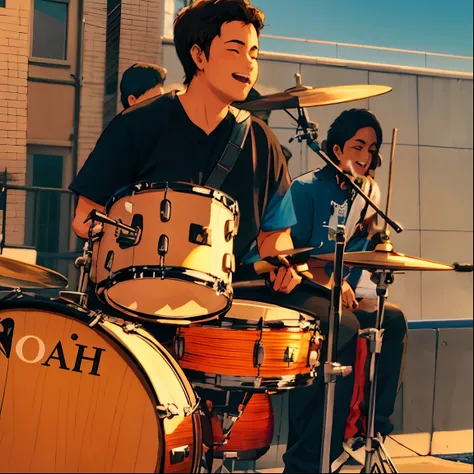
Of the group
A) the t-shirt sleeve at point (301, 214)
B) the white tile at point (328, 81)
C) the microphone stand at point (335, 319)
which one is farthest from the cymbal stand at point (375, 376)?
the white tile at point (328, 81)

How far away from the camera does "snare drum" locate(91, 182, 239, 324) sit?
291 centimetres

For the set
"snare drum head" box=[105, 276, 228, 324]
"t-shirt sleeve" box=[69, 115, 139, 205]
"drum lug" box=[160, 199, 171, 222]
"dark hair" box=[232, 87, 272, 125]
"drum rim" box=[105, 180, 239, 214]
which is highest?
"dark hair" box=[232, 87, 272, 125]

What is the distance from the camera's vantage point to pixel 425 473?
165 inches

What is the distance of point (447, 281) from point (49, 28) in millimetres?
2448

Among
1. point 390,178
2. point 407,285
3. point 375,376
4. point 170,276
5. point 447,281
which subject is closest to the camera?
point 170,276

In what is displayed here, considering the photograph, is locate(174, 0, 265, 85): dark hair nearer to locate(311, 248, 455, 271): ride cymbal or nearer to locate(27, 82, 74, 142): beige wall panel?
locate(27, 82, 74, 142): beige wall panel

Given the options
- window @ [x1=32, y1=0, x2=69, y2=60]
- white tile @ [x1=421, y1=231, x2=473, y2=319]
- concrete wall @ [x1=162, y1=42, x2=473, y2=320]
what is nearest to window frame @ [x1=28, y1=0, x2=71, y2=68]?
window @ [x1=32, y1=0, x2=69, y2=60]

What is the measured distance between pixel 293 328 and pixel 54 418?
99 cm

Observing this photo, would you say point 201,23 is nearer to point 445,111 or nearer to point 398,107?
point 398,107

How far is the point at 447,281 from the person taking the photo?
4406 mm

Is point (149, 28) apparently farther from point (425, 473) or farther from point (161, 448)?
point (425, 473)

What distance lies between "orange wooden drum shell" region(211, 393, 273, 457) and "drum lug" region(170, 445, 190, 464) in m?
0.54

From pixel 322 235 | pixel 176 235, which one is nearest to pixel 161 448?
pixel 176 235

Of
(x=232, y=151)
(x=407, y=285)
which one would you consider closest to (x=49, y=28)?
(x=232, y=151)
